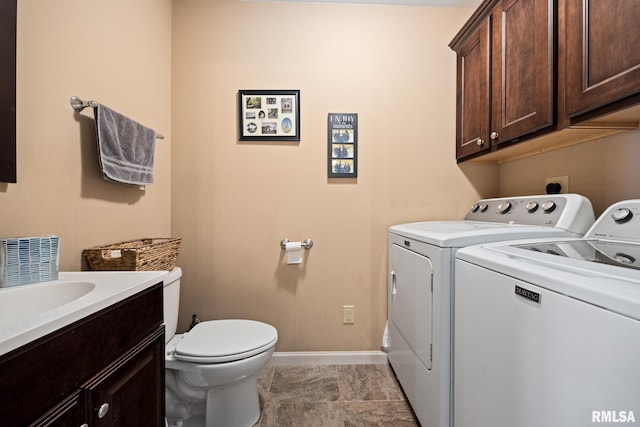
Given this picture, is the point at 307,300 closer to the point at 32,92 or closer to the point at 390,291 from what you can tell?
the point at 390,291

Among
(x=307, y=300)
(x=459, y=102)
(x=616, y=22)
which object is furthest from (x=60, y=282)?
(x=459, y=102)

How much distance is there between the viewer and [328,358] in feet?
6.29

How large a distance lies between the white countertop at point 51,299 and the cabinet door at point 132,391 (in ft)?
0.63

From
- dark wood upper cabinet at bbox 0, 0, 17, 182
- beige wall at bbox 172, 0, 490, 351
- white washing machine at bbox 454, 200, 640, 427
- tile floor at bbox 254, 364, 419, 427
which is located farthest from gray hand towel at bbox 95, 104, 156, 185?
white washing machine at bbox 454, 200, 640, 427

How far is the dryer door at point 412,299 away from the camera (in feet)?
3.92

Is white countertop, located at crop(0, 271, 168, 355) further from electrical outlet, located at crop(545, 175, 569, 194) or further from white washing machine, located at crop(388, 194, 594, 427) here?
electrical outlet, located at crop(545, 175, 569, 194)

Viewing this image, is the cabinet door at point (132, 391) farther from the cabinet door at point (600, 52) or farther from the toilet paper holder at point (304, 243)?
the cabinet door at point (600, 52)

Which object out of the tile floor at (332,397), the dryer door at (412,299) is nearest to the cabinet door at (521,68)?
the dryer door at (412,299)

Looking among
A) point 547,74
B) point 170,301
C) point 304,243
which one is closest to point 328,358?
point 304,243

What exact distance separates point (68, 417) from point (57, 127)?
1.03 m

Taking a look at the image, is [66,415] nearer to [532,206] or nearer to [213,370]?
[213,370]

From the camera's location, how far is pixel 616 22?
0.89 metres

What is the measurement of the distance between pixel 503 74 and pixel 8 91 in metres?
2.07

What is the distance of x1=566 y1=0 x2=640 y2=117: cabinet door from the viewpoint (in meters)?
0.86
